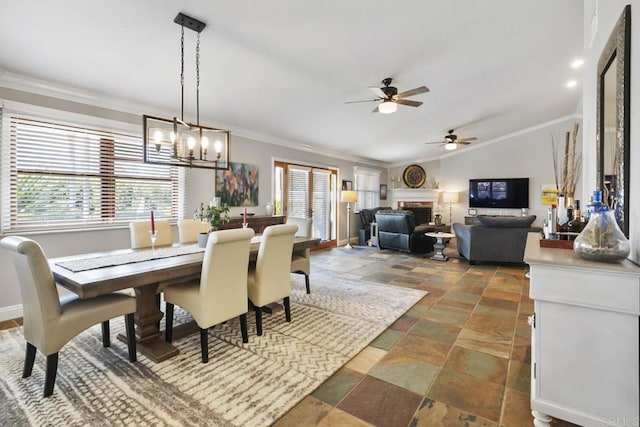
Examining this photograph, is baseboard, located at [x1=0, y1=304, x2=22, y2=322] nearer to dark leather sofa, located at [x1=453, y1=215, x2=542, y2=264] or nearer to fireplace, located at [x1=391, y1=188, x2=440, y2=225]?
dark leather sofa, located at [x1=453, y1=215, x2=542, y2=264]

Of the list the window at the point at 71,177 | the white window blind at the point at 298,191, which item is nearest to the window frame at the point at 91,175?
the window at the point at 71,177

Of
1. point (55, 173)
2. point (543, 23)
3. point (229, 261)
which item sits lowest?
point (229, 261)

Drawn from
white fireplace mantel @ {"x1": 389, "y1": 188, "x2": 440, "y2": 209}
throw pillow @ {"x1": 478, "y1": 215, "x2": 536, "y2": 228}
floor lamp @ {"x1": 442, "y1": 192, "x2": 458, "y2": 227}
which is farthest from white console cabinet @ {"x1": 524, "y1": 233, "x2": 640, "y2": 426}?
white fireplace mantel @ {"x1": 389, "y1": 188, "x2": 440, "y2": 209}

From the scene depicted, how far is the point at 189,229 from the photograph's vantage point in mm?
3584

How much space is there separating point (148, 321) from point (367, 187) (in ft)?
24.0

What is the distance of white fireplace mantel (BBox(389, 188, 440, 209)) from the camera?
365 inches

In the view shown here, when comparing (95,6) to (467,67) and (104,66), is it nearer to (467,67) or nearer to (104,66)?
(104,66)

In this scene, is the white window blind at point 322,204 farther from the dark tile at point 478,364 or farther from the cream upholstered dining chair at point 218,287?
the dark tile at point 478,364

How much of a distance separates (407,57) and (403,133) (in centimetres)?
328

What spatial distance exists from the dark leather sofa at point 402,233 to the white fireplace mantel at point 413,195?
99.3 inches

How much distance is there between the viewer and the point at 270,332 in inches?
110

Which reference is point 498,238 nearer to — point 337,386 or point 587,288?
point 587,288

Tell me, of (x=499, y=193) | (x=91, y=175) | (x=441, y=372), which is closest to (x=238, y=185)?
(x=91, y=175)

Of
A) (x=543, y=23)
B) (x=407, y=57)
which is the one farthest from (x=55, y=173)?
(x=543, y=23)
